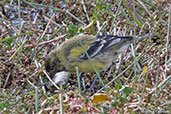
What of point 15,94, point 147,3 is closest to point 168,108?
point 15,94

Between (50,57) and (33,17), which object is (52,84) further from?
(33,17)

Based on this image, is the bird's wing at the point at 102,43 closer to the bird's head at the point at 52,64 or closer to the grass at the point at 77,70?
the grass at the point at 77,70

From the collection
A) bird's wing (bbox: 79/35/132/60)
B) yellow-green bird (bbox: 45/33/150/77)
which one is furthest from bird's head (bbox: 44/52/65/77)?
bird's wing (bbox: 79/35/132/60)

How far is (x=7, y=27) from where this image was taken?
5.50 meters

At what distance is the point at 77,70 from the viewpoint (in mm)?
3457

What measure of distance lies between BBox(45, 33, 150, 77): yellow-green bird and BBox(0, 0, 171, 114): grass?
4.8 inches

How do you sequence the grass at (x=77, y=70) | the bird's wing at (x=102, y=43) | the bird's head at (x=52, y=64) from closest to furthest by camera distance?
the grass at (x=77, y=70)
the bird's head at (x=52, y=64)
the bird's wing at (x=102, y=43)

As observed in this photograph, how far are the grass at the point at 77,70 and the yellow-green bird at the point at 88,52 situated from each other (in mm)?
122

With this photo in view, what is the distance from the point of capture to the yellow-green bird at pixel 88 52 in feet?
15.1

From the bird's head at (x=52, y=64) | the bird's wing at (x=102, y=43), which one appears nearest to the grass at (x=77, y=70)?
the bird's head at (x=52, y=64)

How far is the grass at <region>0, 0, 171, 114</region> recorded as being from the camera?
11.2ft

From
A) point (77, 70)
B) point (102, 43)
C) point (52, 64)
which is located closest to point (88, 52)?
point (102, 43)

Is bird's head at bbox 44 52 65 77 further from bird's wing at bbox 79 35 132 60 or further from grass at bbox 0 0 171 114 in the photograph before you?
bird's wing at bbox 79 35 132 60

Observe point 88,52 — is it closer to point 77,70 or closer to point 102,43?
point 102,43
